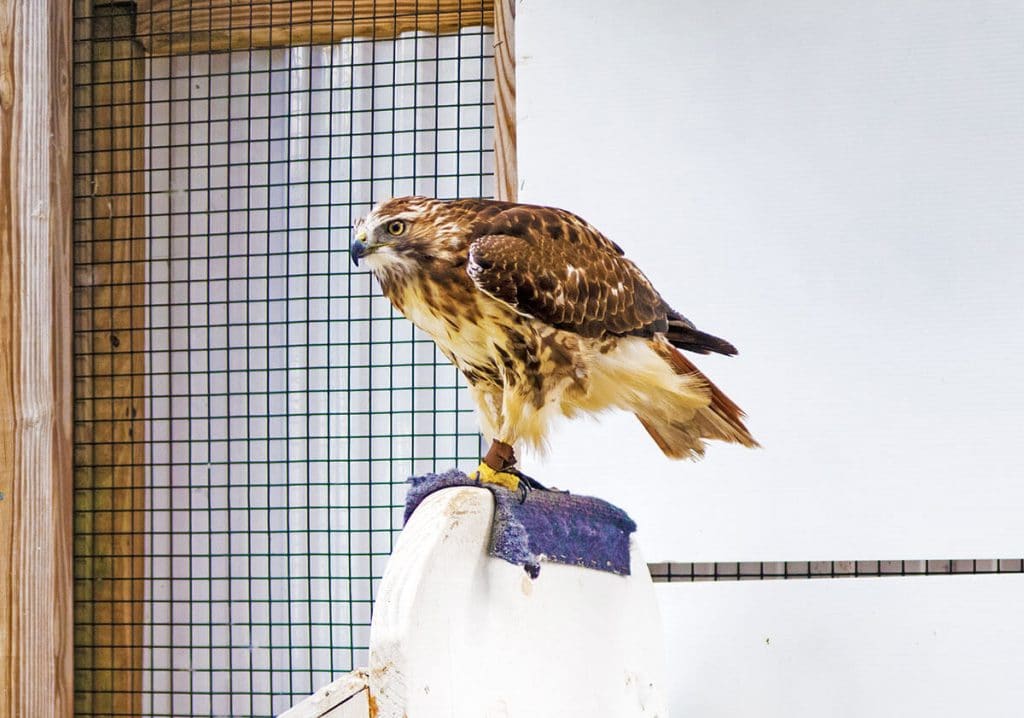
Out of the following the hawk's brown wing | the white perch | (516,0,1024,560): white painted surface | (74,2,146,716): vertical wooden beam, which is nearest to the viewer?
the white perch

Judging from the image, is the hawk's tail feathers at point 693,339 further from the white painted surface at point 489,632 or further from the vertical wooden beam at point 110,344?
the vertical wooden beam at point 110,344

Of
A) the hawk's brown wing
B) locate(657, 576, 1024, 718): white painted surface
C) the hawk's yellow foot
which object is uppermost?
the hawk's brown wing

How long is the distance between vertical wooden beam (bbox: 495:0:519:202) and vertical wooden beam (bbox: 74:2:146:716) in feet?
1.75

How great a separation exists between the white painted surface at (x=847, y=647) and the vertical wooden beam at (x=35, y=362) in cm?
81

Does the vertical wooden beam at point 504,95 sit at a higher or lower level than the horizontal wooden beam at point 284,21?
lower

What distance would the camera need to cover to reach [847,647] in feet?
4.21

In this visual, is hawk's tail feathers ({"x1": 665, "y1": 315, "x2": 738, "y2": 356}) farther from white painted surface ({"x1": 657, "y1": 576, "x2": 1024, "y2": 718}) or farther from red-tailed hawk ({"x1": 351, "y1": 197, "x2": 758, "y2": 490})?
white painted surface ({"x1": 657, "y1": 576, "x2": 1024, "y2": 718})

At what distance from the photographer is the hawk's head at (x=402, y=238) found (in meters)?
0.84

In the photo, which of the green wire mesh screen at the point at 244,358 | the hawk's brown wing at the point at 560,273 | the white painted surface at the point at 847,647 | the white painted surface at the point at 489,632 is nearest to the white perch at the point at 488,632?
the white painted surface at the point at 489,632

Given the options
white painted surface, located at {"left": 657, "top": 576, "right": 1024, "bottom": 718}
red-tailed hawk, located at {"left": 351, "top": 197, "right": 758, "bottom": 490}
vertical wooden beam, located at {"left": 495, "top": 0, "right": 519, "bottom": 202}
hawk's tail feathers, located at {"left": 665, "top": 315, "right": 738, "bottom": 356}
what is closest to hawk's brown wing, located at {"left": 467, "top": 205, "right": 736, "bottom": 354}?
red-tailed hawk, located at {"left": 351, "top": 197, "right": 758, "bottom": 490}

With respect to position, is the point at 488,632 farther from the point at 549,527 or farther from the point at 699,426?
the point at 699,426

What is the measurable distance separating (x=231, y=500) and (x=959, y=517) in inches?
39.6

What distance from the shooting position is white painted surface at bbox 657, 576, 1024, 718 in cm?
127

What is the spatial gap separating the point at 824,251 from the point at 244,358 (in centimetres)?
83
